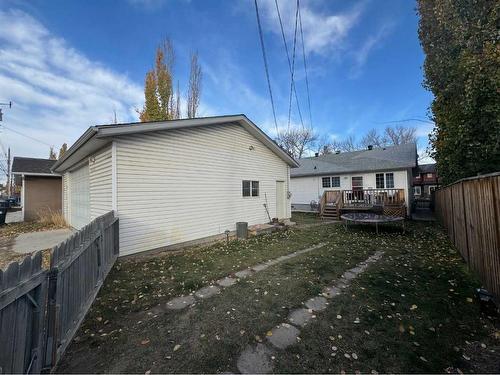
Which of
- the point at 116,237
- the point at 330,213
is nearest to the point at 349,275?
the point at 116,237

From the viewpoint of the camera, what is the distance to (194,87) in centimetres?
1958

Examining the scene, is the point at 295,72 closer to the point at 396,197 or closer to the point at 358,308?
the point at 358,308

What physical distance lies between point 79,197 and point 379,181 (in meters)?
17.7

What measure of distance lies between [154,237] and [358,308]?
5.46 metres

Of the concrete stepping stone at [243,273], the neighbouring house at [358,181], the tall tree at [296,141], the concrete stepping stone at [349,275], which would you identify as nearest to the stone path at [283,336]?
the concrete stepping stone at [349,275]

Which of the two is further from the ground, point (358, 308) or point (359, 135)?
point (359, 135)

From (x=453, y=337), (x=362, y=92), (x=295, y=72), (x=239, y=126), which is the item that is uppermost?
(x=362, y=92)

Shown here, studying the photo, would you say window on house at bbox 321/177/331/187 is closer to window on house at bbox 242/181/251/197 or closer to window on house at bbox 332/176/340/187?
window on house at bbox 332/176/340/187

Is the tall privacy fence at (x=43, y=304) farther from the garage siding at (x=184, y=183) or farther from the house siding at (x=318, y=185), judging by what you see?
the house siding at (x=318, y=185)

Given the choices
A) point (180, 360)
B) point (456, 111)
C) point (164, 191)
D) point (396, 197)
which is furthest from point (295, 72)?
point (396, 197)

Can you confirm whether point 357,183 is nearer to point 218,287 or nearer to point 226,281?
point 226,281

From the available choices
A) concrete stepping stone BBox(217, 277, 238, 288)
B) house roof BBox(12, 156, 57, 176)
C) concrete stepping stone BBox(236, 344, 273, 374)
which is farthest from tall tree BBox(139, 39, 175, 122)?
concrete stepping stone BBox(236, 344, 273, 374)

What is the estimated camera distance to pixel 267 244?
761 cm

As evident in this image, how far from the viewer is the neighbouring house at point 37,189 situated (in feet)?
46.4
